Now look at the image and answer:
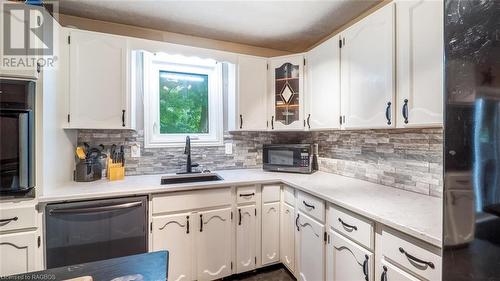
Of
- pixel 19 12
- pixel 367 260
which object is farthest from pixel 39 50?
pixel 367 260

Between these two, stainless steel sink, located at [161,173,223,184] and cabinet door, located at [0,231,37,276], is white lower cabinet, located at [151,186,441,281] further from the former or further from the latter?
stainless steel sink, located at [161,173,223,184]

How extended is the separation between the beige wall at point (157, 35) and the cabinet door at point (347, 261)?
203cm

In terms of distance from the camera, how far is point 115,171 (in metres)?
1.95

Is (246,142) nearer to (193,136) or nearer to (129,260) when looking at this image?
(193,136)

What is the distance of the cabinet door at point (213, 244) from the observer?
1.81 metres

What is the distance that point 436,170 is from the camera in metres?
1.38

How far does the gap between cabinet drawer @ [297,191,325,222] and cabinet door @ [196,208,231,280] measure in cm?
59

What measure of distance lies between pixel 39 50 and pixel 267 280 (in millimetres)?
2353

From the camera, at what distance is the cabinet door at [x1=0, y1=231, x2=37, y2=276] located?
1.32 m

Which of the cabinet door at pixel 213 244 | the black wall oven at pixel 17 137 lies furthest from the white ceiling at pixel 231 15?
the cabinet door at pixel 213 244

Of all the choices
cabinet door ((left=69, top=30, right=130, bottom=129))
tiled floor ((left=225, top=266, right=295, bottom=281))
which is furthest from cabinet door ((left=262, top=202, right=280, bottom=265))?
cabinet door ((left=69, top=30, right=130, bottom=129))

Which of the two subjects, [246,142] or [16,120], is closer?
[16,120]

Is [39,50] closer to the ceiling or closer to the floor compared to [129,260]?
closer to the ceiling

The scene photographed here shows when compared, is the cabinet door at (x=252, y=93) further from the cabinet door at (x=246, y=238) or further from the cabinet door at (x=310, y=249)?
the cabinet door at (x=310, y=249)
